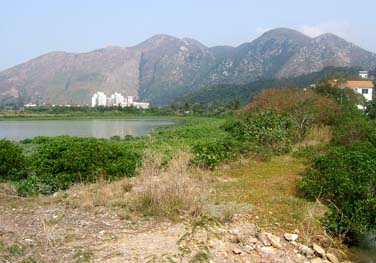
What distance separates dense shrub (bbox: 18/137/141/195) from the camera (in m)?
8.48

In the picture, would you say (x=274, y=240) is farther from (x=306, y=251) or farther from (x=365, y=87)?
(x=365, y=87)

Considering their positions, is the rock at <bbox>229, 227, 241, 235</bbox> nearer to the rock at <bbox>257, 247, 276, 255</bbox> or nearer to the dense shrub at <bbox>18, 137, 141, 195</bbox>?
the rock at <bbox>257, 247, 276, 255</bbox>

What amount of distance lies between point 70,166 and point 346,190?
5.53 metres

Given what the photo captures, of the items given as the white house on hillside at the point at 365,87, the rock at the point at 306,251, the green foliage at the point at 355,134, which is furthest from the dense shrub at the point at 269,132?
the white house on hillside at the point at 365,87

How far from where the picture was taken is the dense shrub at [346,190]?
20.9ft

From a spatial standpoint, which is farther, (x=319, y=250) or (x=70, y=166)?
(x=70, y=166)

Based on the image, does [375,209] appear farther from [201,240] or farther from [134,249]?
[134,249]

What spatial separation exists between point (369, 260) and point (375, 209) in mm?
860

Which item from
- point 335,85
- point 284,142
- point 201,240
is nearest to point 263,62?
point 335,85

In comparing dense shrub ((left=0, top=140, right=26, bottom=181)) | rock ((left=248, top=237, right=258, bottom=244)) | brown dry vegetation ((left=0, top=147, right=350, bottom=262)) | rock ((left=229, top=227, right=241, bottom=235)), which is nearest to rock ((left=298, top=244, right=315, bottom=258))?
brown dry vegetation ((left=0, top=147, right=350, bottom=262))

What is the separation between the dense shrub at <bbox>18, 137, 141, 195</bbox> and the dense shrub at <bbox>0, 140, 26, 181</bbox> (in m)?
0.29

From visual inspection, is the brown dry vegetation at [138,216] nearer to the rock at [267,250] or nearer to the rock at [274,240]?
the rock at [274,240]

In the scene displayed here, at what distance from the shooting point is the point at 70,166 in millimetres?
8625

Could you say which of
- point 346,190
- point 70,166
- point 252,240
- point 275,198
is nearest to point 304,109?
point 275,198
